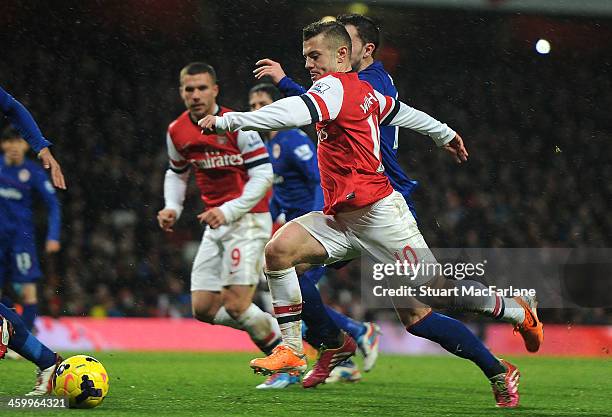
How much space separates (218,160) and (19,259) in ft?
9.78

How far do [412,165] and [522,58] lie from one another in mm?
4198

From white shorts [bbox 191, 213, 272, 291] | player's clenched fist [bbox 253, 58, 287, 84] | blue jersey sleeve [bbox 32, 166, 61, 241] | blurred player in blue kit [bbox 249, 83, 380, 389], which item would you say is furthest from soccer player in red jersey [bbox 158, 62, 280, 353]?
blue jersey sleeve [bbox 32, 166, 61, 241]

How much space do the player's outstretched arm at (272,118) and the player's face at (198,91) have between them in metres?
2.26

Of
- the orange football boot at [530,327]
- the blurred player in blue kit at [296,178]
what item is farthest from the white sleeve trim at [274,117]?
the blurred player in blue kit at [296,178]

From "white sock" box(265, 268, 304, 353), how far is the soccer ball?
99 cm

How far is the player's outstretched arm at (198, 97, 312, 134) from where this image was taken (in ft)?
15.3

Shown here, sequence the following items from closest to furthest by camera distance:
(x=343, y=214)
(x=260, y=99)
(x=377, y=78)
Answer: (x=343, y=214), (x=377, y=78), (x=260, y=99)

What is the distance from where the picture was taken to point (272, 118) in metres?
4.71

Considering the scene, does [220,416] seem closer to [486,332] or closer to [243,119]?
[243,119]

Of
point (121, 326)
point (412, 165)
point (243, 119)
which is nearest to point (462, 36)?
point (412, 165)

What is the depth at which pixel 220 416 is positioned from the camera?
4.59 metres

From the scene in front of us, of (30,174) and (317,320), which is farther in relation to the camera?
(30,174)

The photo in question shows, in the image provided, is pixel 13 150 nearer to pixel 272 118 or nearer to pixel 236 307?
pixel 236 307

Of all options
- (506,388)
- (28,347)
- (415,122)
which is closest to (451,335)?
(506,388)
